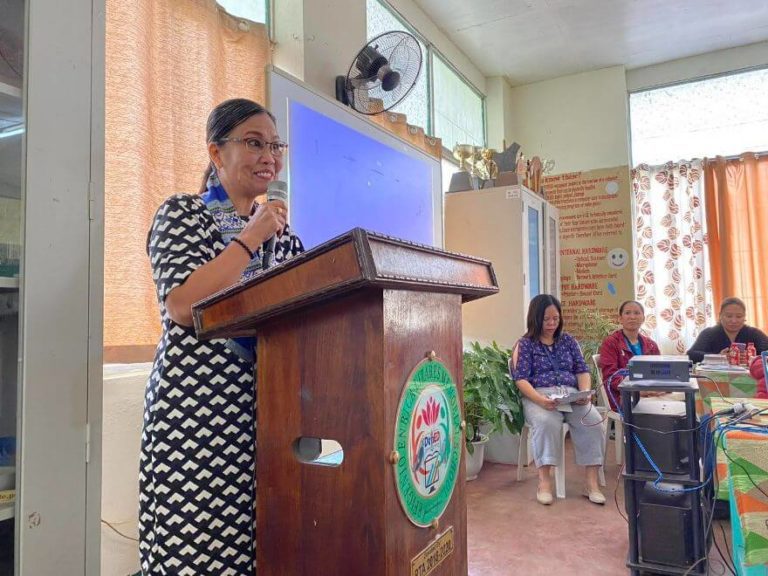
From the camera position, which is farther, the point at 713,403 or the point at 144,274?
the point at 713,403

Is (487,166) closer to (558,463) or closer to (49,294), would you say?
(558,463)

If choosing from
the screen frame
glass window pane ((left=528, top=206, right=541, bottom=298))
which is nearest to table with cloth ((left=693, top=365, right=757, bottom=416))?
the screen frame

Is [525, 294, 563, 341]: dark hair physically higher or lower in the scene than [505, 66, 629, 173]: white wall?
lower

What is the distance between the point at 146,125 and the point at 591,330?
4.06 m

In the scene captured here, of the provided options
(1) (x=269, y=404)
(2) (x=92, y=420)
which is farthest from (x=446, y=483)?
(2) (x=92, y=420)

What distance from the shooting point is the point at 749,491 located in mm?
1194

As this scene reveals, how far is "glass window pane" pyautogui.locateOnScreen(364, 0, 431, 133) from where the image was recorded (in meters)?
3.30

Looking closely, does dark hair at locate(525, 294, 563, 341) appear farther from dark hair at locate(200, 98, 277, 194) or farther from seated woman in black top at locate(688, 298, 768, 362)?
dark hair at locate(200, 98, 277, 194)

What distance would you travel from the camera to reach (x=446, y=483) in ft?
2.33

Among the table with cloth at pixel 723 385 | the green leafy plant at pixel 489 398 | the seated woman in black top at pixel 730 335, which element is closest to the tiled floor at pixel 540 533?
the green leafy plant at pixel 489 398

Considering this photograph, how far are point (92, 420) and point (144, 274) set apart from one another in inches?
31.3

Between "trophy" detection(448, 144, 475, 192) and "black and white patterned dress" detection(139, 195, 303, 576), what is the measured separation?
3.35m

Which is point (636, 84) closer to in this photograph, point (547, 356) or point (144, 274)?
point (547, 356)

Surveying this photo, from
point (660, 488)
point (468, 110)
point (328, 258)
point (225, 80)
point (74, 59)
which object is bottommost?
point (660, 488)
